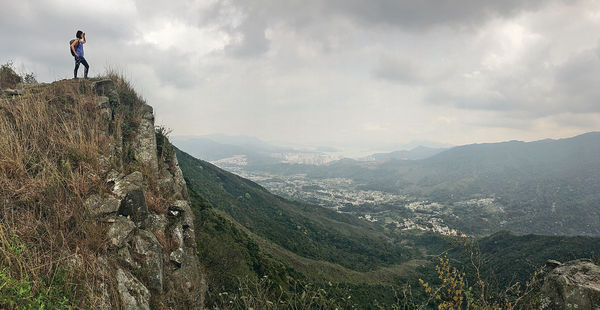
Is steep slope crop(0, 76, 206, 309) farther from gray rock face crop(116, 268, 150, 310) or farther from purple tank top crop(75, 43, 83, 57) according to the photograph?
purple tank top crop(75, 43, 83, 57)

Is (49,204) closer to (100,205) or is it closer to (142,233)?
(100,205)

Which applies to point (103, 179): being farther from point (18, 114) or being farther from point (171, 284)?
point (18, 114)

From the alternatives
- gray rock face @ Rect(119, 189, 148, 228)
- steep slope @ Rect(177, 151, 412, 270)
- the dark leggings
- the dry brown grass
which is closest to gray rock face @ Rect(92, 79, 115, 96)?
the dark leggings

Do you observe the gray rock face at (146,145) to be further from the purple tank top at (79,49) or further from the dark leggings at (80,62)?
the purple tank top at (79,49)

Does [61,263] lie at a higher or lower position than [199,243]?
higher

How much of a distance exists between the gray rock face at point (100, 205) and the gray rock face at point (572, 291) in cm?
1294

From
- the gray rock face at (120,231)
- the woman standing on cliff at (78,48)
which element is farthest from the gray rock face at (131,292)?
the woman standing on cliff at (78,48)

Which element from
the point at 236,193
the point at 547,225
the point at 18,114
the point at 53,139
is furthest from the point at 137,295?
the point at 547,225

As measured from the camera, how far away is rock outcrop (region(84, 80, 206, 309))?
214 inches

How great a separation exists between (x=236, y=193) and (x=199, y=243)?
79130 millimetres

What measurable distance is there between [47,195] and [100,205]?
108 cm

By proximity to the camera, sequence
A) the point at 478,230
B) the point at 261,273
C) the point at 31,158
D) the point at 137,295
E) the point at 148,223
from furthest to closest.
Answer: the point at 478,230, the point at 261,273, the point at 148,223, the point at 31,158, the point at 137,295

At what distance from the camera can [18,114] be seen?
7.97 m

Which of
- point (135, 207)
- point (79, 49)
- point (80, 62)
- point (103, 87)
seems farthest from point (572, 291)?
point (79, 49)
